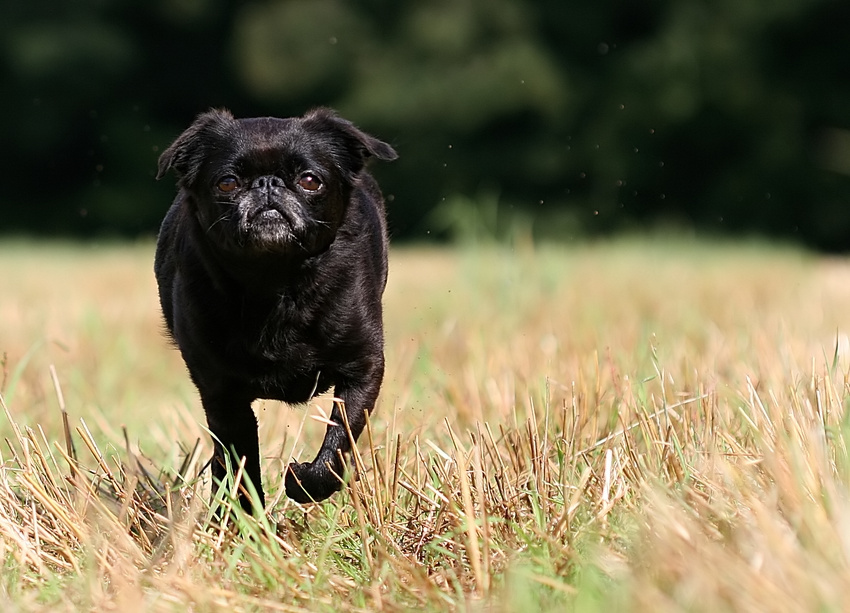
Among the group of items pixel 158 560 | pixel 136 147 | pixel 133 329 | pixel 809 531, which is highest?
pixel 809 531

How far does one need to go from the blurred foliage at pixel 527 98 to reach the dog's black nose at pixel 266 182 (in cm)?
1410

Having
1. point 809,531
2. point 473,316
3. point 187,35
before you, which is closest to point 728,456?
point 809,531

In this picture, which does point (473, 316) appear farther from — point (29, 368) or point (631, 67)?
point (631, 67)

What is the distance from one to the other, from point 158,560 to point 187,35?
2063 centimetres

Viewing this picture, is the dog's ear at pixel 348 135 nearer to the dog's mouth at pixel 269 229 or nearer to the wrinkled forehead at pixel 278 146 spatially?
the wrinkled forehead at pixel 278 146

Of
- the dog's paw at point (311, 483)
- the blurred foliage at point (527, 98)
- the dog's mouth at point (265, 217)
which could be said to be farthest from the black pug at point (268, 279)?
the blurred foliage at point (527, 98)

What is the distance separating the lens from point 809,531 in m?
1.99

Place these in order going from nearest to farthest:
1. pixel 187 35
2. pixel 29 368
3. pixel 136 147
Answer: pixel 29 368 < pixel 136 147 < pixel 187 35

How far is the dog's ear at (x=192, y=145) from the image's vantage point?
10.5ft

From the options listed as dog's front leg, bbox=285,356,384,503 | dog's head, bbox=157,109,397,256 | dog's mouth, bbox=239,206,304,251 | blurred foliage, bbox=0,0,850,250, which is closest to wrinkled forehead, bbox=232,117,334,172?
dog's head, bbox=157,109,397,256

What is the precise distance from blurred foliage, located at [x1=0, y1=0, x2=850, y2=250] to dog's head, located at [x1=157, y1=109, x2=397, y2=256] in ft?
45.6

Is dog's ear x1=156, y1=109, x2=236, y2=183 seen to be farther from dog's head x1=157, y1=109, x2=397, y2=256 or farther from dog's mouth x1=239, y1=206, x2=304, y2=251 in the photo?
dog's mouth x1=239, y1=206, x2=304, y2=251

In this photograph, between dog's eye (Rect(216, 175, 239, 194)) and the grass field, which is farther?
dog's eye (Rect(216, 175, 239, 194))

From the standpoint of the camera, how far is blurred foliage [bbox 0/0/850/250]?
1806 cm
